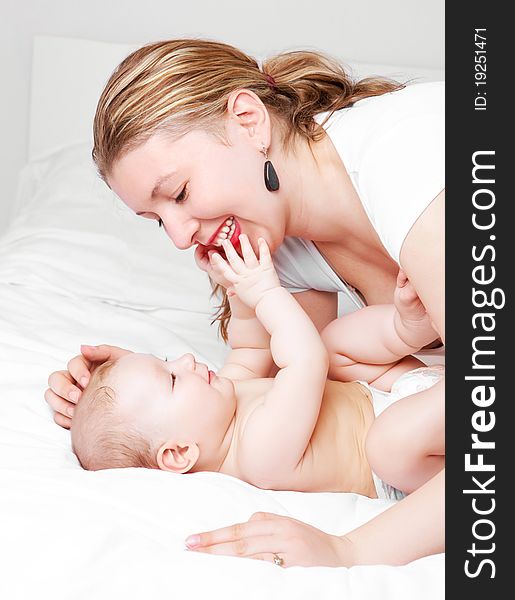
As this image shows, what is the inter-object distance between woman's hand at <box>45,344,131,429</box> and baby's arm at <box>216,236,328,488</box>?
0.29 m

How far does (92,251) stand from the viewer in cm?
229

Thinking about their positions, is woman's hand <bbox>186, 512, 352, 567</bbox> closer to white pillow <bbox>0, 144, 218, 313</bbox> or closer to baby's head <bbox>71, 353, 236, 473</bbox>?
baby's head <bbox>71, 353, 236, 473</bbox>

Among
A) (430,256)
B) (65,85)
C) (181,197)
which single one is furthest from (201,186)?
(65,85)

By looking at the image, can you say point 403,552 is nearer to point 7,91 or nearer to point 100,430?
point 100,430

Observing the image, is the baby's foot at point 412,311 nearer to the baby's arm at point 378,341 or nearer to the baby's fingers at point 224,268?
the baby's arm at point 378,341

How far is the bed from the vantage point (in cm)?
100

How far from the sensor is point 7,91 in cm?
307

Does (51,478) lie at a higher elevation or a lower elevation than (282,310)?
lower

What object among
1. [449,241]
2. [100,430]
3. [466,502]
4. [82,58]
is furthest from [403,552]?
[82,58]

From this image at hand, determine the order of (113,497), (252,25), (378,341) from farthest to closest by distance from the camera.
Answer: (252,25), (378,341), (113,497)

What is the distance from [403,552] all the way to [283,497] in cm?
22

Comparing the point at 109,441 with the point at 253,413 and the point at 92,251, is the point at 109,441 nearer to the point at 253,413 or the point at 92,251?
the point at 253,413

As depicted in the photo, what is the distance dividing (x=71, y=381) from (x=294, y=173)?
49 centimetres

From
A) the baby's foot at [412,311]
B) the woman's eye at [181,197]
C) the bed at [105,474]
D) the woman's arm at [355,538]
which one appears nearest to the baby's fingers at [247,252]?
the woman's eye at [181,197]
